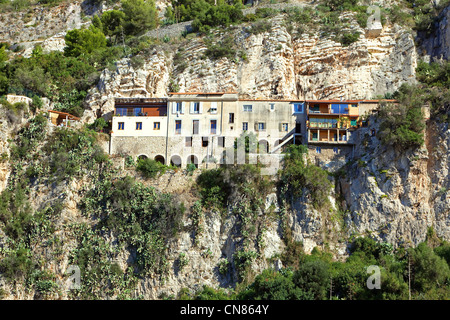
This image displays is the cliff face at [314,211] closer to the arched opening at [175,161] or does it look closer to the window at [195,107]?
the arched opening at [175,161]

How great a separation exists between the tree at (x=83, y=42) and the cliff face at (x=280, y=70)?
39.4 feet

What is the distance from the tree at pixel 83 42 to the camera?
67812 millimetres

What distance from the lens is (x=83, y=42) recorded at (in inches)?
2699

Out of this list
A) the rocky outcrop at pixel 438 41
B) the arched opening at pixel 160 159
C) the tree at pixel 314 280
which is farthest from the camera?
the rocky outcrop at pixel 438 41

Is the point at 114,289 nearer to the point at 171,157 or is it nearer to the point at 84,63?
the point at 171,157

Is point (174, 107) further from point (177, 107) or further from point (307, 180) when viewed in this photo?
point (307, 180)

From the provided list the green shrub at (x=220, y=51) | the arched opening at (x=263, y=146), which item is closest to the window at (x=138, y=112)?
the green shrub at (x=220, y=51)

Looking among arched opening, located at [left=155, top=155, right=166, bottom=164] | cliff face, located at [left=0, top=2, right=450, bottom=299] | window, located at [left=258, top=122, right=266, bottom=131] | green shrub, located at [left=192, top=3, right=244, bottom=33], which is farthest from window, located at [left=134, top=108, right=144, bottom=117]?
green shrub, located at [left=192, top=3, right=244, bottom=33]

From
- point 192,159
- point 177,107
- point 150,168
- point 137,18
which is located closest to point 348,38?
point 177,107

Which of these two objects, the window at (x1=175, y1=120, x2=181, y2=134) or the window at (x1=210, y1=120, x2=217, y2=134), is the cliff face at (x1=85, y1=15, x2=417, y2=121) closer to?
the window at (x1=175, y1=120, x2=181, y2=134)

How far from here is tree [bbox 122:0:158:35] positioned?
7212 cm

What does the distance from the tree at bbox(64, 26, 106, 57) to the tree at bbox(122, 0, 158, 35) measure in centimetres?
396

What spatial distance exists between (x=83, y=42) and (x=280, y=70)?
80.1 ft

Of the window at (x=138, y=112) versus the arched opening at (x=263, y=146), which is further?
the window at (x=138, y=112)
